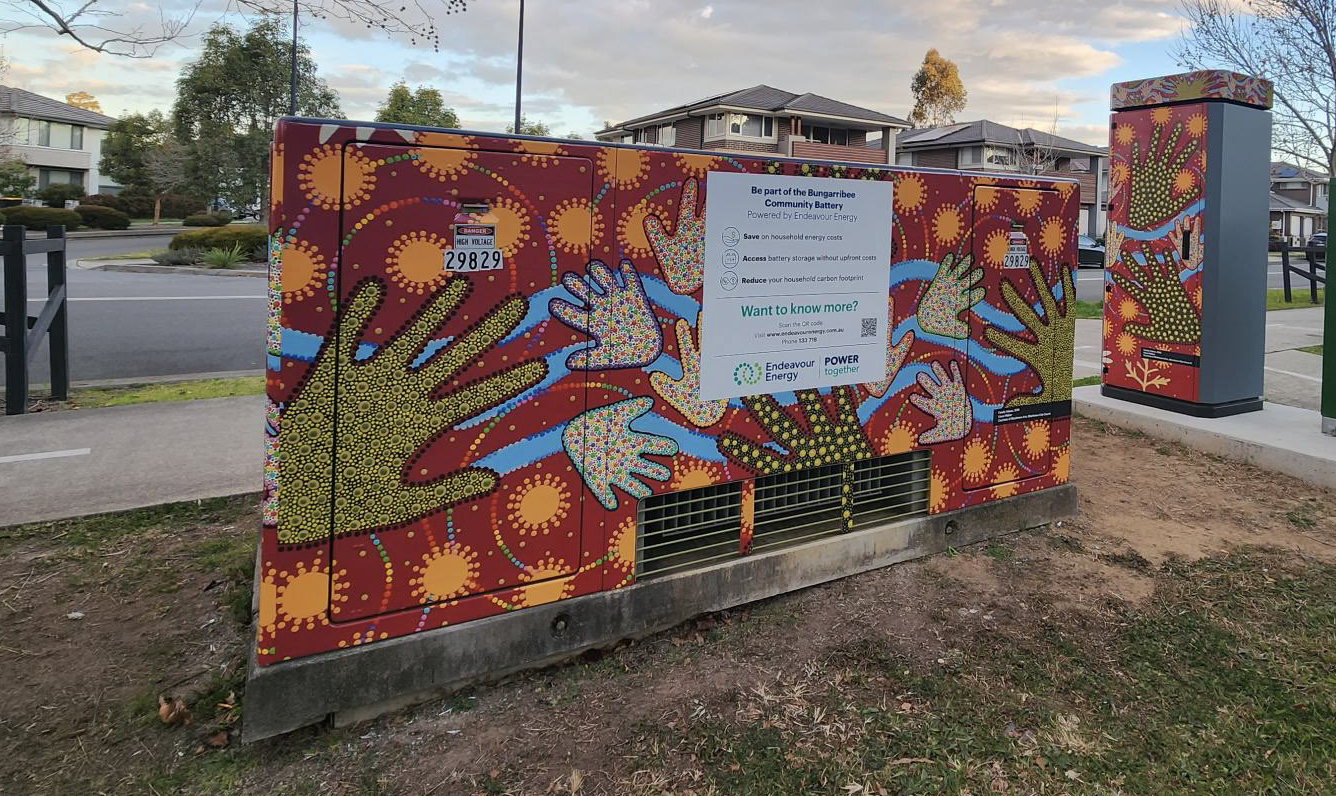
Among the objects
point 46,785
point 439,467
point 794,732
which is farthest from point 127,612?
point 794,732

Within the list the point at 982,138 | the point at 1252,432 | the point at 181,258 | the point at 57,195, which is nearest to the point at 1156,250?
the point at 1252,432

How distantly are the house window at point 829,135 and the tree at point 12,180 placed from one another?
4421cm

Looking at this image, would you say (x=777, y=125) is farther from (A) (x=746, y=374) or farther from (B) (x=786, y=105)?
(A) (x=746, y=374)

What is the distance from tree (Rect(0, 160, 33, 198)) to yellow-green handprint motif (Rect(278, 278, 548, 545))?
53316mm

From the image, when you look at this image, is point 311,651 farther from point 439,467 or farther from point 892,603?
point 892,603

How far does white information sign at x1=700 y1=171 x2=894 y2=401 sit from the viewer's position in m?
3.24

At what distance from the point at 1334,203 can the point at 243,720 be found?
6993 mm

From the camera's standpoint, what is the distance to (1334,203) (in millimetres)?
5621

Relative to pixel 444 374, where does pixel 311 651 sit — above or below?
below

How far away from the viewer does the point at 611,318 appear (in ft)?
9.86

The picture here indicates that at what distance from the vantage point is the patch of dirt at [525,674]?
2.52 meters

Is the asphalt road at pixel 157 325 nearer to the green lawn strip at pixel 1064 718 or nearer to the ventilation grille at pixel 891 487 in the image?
the ventilation grille at pixel 891 487

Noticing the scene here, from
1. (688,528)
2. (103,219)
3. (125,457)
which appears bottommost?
(125,457)

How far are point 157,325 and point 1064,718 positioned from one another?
499 inches
